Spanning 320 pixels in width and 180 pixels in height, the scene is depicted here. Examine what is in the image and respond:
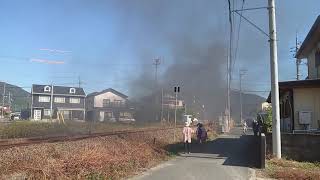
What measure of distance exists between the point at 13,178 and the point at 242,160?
10.5m

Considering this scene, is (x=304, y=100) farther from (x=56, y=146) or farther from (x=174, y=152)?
(x=56, y=146)

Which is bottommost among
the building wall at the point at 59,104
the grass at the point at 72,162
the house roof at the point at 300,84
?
the grass at the point at 72,162

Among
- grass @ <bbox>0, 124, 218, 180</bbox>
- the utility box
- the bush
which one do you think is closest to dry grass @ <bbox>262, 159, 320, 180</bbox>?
the utility box

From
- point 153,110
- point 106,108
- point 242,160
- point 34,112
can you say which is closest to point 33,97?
point 34,112

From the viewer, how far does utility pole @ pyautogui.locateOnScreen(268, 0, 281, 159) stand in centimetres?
1767

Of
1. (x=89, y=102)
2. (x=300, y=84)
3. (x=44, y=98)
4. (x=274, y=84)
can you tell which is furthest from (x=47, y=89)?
(x=274, y=84)

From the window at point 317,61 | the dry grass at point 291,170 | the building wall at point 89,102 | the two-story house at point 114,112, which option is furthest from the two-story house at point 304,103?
the building wall at point 89,102

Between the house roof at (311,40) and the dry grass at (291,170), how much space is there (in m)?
8.97

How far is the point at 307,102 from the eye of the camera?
806 inches

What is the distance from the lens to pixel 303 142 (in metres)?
Result: 17.8

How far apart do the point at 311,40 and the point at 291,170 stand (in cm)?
1367

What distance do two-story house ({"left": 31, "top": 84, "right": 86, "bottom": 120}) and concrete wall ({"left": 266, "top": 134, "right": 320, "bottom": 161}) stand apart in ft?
214

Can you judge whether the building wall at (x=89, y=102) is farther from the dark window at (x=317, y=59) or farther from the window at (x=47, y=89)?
the dark window at (x=317, y=59)

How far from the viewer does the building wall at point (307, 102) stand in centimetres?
2030
